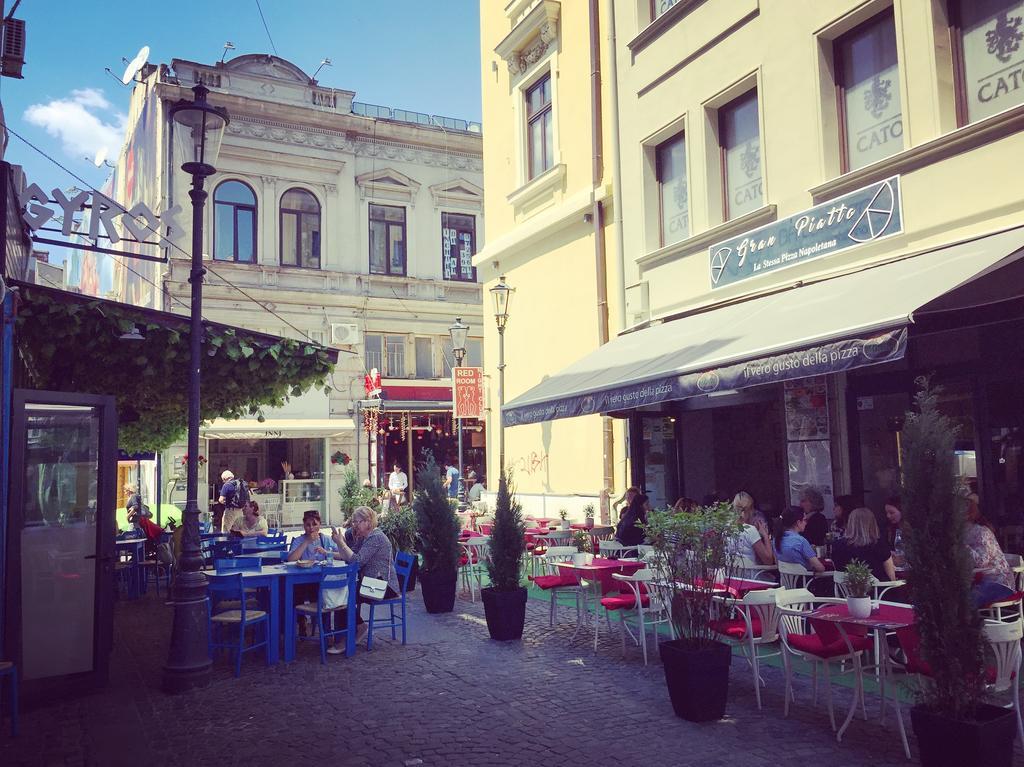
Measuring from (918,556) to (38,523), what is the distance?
6.16 m

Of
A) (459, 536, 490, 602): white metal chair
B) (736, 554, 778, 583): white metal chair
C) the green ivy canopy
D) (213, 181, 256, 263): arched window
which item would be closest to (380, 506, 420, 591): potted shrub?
(459, 536, 490, 602): white metal chair

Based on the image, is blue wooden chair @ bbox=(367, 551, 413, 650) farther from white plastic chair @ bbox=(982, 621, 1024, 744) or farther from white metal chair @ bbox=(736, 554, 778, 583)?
white plastic chair @ bbox=(982, 621, 1024, 744)

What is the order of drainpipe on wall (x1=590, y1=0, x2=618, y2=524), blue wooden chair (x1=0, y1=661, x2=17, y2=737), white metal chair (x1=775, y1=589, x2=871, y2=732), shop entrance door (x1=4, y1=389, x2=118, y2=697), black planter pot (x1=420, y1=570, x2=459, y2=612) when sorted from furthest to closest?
drainpipe on wall (x1=590, y1=0, x2=618, y2=524), black planter pot (x1=420, y1=570, x2=459, y2=612), shop entrance door (x1=4, y1=389, x2=118, y2=697), blue wooden chair (x1=0, y1=661, x2=17, y2=737), white metal chair (x1=775, y1=589, x2=871, y2=732)

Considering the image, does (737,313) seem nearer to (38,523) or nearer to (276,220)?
(38,523)

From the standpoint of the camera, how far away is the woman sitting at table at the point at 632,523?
10250mm

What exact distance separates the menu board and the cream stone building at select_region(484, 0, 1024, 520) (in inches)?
0.9

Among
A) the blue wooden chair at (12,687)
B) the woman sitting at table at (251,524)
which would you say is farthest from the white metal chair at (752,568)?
the woman sitting at table at (251,524)

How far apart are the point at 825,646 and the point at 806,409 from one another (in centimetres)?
461

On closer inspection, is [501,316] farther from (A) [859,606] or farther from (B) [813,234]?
(A) [859,606]

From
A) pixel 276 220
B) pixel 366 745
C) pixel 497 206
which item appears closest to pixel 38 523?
pixel 366 745

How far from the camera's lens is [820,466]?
9398 mm

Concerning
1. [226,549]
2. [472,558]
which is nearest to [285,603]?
[226,549]

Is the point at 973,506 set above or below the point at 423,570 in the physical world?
above

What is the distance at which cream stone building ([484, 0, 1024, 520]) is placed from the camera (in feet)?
23.9
